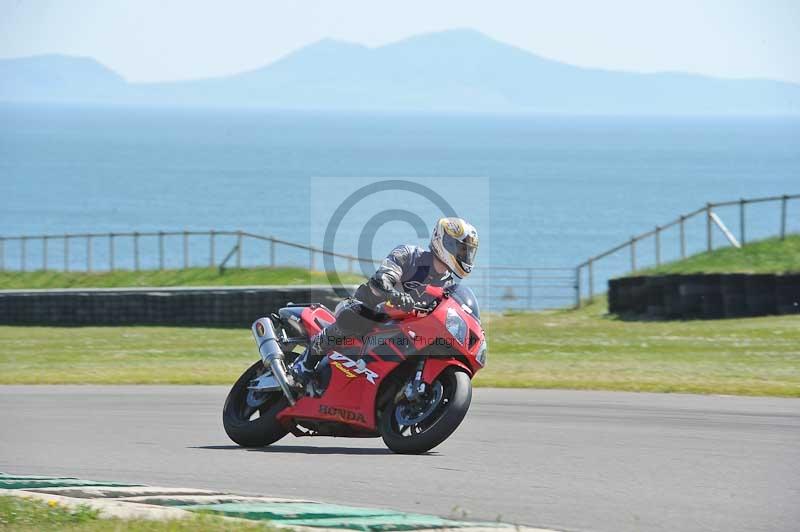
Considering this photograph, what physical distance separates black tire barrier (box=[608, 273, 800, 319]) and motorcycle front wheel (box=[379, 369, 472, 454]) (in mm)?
13984

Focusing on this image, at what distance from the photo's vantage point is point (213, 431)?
1084cm

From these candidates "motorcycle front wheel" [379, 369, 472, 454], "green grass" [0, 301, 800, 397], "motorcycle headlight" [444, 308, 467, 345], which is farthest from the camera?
"green grass" [0, 301, 800, 397]

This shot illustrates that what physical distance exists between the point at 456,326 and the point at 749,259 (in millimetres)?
17674

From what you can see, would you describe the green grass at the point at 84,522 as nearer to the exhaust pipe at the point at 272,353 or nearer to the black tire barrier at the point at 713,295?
the exhaust pipe at the point at 272,353

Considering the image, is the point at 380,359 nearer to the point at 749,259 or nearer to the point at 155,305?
the point at 155,305

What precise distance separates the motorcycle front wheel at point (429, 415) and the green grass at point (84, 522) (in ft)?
7.00

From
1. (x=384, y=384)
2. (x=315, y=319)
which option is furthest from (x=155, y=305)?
(x=384, y=384)

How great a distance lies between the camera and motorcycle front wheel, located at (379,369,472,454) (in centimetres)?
837

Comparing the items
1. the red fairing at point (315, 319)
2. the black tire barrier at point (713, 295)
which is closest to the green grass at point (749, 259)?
the black tire barrier at point (713, 295)

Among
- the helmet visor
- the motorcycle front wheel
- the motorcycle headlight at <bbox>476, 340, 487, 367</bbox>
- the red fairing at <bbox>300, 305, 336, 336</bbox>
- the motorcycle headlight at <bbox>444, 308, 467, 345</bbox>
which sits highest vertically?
the helmet visor

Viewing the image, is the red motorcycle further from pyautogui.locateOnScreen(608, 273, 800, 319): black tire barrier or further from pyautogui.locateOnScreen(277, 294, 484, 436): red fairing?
pyautogui.locateOnScreen(608, 273, 800, 319): black tire barrier

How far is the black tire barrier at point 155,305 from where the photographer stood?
22984 mm

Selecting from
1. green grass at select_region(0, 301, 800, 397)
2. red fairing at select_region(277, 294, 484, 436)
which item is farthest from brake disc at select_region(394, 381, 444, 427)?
green grass at select_region(0, 301, 800, 397)

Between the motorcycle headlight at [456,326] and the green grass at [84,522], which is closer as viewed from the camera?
the green grass at [84,522]
